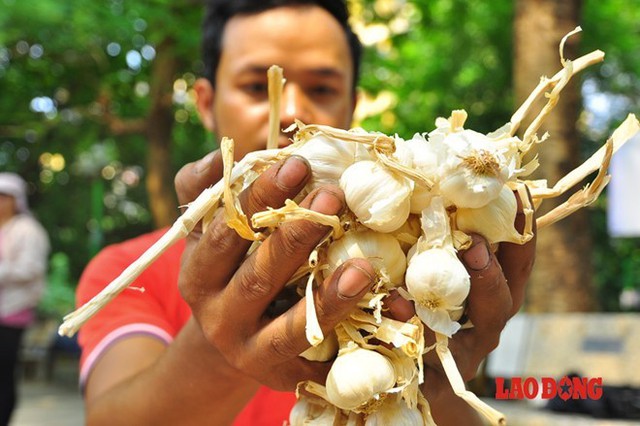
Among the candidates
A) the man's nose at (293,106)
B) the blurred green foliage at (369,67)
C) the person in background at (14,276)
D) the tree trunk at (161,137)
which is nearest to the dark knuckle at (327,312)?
the man's nose at (293,106)

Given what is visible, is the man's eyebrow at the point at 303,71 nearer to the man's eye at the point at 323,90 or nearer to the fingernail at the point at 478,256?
the man's eye at the point at 323,90

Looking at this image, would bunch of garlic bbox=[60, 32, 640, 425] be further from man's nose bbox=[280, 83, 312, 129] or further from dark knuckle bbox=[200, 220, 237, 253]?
man's nose bbox=[280, 83, 312, 129]

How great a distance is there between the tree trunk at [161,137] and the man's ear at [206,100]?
17.8 feet

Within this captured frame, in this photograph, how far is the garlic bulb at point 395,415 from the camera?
0.93 meters

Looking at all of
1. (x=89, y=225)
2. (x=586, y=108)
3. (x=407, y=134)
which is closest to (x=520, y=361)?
(x=407, y=134)

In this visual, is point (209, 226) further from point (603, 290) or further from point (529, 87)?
point (603, 290)

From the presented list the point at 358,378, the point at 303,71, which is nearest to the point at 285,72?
the point at 303,71

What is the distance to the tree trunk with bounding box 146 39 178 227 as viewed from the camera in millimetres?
7371

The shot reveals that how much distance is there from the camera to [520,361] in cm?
381

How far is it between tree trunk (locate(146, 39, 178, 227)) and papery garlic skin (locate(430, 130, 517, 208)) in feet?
21.5

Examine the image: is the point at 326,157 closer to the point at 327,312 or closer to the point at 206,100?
the point at 327,312

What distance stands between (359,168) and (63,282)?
48.2 feet

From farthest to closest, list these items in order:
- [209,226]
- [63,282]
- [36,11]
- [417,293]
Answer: [63,282] < [36,11] < [209,226] < [417,293]

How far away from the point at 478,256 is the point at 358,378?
0.23 metres
